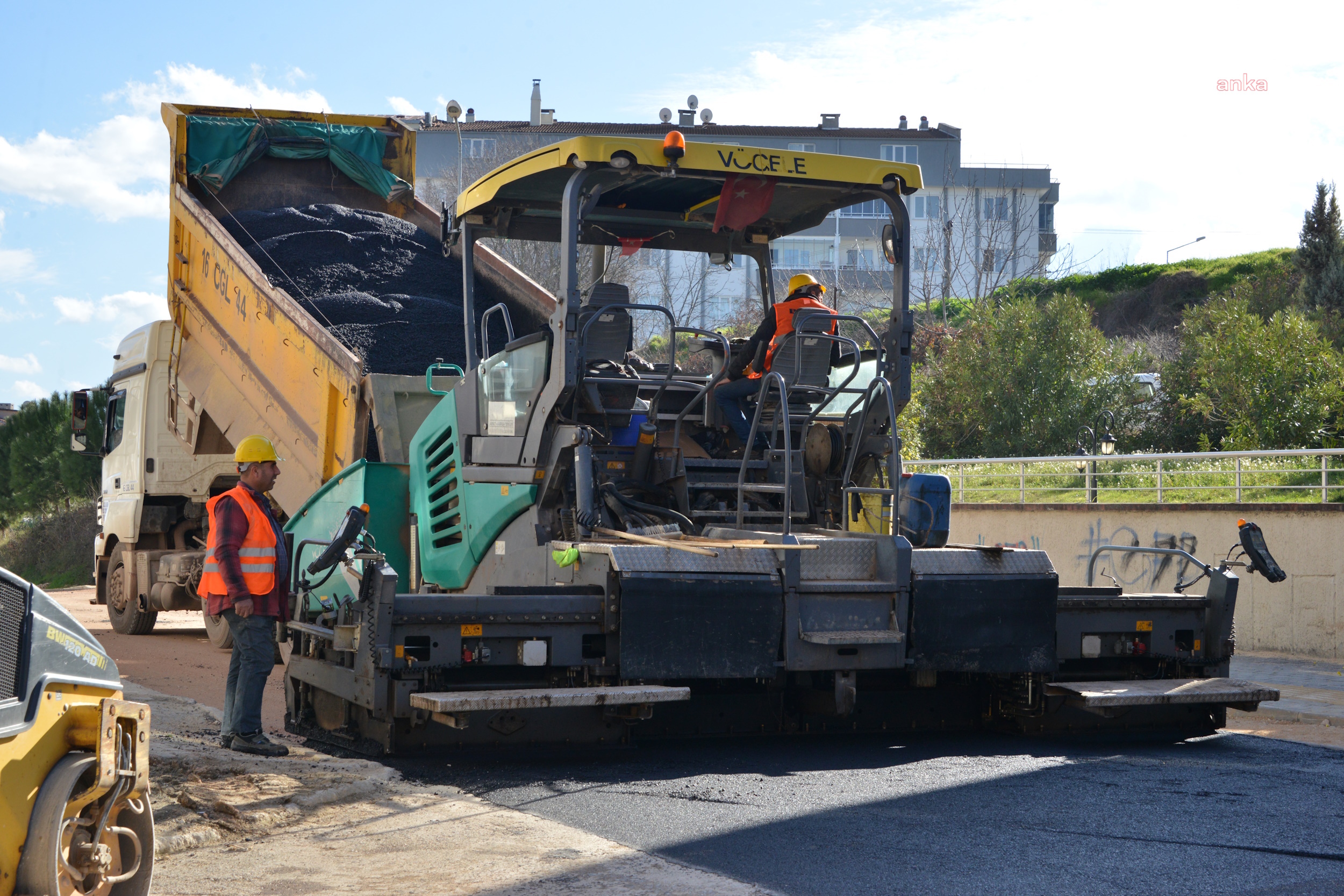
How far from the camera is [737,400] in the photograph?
724 centimetres

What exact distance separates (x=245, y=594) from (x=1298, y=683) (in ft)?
25.4

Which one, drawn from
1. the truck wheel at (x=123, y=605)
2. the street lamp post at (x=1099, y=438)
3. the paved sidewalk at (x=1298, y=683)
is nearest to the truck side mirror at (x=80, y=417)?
the truck wheel at (x=123, y=605)

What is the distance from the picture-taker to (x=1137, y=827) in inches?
206

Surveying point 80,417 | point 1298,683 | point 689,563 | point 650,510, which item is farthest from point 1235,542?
point 80,417

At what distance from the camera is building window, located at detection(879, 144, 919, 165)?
54.7 m

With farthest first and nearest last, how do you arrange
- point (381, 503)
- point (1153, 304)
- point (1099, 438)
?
point (1153, 304) < point (1099, 438) < point (381, 503)

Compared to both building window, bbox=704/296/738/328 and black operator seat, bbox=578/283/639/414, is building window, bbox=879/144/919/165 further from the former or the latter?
black operator seat, bbox=578/283/639/414

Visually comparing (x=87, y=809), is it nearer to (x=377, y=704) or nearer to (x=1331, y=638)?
(x=377, y=704)

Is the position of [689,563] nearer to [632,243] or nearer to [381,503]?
[632,243]

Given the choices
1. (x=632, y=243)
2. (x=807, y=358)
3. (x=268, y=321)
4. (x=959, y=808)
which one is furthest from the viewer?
(x=268, y=321)

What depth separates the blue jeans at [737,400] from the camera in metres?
7.20

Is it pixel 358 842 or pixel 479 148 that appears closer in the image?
pixel 358 842

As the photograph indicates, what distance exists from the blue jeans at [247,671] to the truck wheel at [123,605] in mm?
7159

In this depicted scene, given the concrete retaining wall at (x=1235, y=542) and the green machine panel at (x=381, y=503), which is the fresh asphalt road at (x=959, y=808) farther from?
the concrete retaining wall at (x=1235, y=542)
